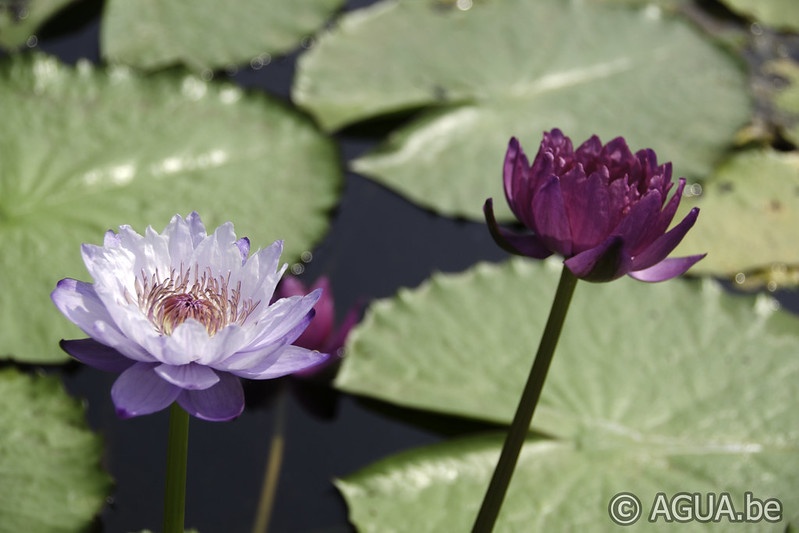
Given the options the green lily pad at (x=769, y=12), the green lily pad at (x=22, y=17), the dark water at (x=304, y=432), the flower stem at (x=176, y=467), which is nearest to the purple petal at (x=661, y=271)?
the flower stem at (x=176, y=467)

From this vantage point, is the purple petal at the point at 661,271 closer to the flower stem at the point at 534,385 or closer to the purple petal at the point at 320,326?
the flower stem at the point at 534,385

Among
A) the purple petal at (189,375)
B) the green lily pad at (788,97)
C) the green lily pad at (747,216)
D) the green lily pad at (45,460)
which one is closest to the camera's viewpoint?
the purple petal at (189,375)

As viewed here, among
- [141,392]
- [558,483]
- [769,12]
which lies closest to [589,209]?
[141,392]

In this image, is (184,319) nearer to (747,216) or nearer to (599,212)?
(599,212)

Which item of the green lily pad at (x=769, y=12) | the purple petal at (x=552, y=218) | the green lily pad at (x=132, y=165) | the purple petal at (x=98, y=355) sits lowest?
the green lily pad at (x=769, y=12)

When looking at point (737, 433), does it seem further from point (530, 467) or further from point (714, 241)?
point (714, 241)

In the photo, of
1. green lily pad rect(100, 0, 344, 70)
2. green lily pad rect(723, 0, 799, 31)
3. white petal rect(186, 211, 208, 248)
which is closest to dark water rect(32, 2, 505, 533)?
A: green lily pad rect(100, 0, 344, 70)

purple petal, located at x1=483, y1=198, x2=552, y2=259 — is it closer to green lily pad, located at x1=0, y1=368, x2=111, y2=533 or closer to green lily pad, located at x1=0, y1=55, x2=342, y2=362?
green lily pad, located at x1=0, y1=368, x2=111, y2=533

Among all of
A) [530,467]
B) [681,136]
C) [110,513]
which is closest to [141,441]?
[110,513]
